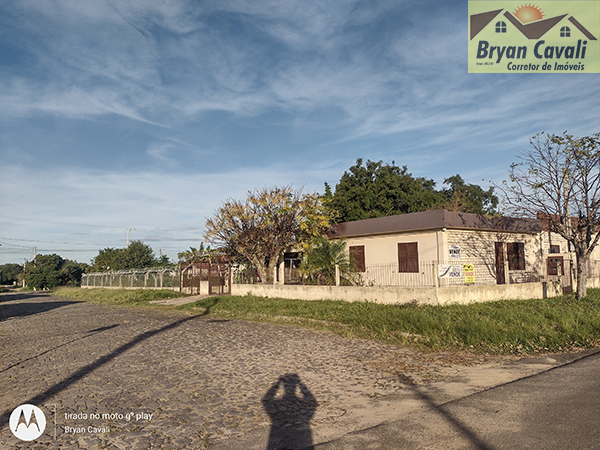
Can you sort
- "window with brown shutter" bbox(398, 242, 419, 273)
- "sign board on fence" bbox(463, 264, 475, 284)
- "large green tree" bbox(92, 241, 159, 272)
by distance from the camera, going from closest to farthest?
"sign board on fence" bbox(463, 264, 475, 284) → "window with brown shutter" bbox(398, 242, 419, 273) → "large green tree" bbox(92, 241, 159, 272)

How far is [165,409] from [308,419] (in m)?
1.97

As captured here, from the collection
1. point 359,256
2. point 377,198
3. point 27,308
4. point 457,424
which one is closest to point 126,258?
point 27,308

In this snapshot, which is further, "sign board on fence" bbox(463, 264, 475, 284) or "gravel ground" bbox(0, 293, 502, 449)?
"sign board on fence" bbox(463, 264, 475, 284)

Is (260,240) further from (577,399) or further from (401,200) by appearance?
(577,399)

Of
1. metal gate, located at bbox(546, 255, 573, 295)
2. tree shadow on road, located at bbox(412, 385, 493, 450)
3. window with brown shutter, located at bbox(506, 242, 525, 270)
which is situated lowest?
tree shadow on road, located at bbox(412, 385, 493, 450)

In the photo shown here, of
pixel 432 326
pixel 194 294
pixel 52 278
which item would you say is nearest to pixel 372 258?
pixel 432 326

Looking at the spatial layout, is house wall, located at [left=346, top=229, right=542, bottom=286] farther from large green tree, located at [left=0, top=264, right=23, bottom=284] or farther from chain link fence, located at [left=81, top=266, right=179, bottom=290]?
large green tree, located at [left=0, top=264, right=23, bottom=284]

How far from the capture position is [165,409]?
575 centimetres

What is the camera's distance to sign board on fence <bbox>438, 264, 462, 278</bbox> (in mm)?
15516

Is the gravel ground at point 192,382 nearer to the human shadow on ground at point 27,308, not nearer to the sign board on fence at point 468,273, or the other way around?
the sign board on fence at point 468,273

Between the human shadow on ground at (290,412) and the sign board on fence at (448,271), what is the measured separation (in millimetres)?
9555

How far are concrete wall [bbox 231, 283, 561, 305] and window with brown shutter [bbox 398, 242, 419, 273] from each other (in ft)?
12.1

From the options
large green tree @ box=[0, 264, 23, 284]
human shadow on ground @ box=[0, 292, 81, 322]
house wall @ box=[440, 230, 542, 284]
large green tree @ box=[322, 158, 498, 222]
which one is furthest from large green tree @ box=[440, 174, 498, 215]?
large green tree @ box=[0, 264, 23, 284]

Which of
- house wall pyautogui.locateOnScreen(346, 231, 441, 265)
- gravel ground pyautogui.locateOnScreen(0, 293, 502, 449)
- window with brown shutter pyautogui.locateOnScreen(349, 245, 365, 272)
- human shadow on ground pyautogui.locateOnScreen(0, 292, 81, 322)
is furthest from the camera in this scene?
human shadow on ground pyautogui.locateOnScreen(0, 292, 81, 322)
